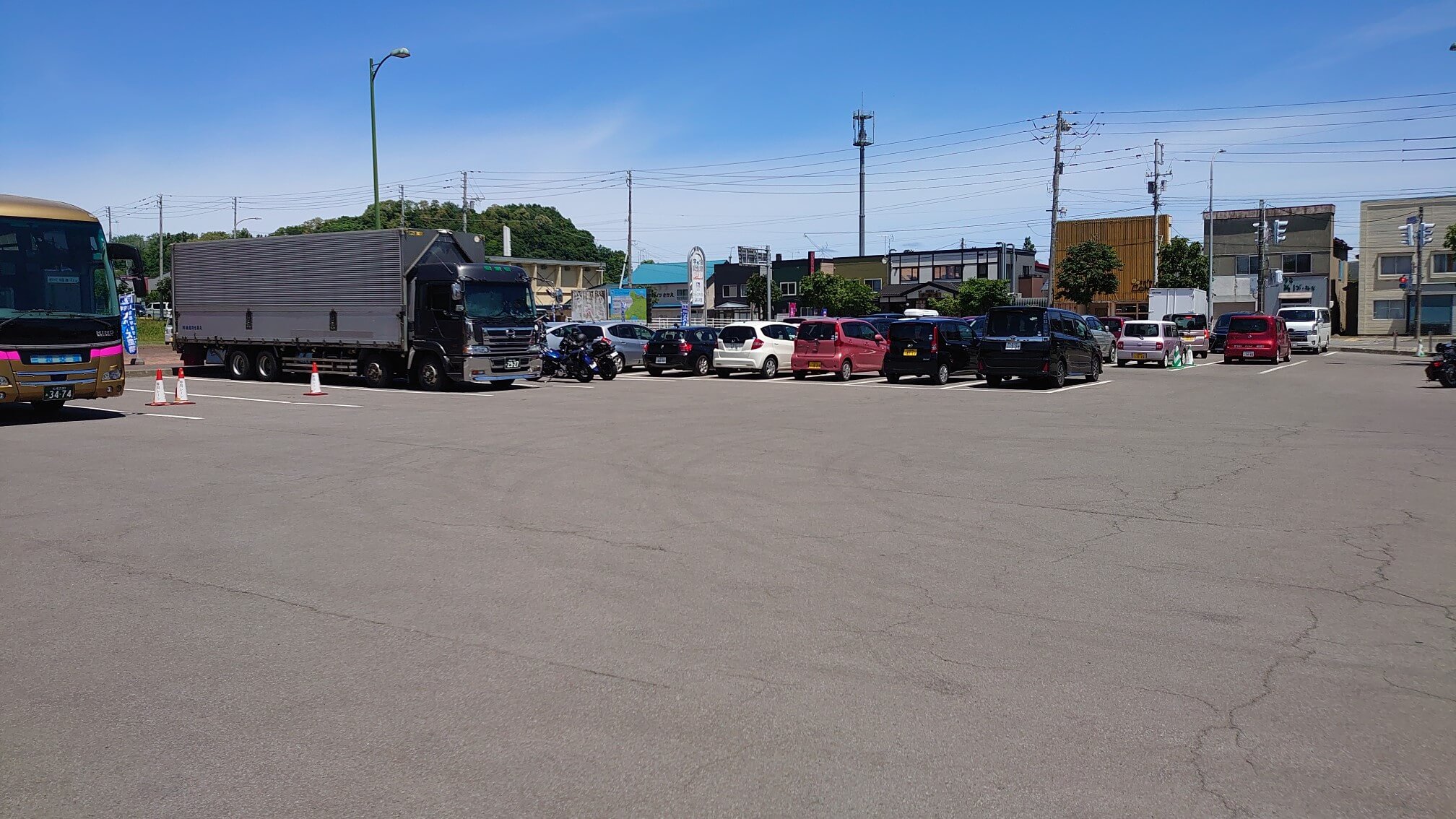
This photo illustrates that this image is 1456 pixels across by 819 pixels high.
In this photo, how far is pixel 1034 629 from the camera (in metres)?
6.08

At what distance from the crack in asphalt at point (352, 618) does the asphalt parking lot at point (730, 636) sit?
39 mm

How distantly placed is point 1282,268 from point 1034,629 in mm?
83617

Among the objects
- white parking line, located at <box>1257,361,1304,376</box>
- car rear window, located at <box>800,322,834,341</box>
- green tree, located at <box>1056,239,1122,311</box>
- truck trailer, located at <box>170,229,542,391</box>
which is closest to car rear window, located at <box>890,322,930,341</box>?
car rear window, located at <box>800,322,834,341</box>

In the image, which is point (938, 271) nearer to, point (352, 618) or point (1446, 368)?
point (1446, 368)

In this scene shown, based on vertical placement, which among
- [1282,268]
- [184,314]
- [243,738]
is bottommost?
[243,738]

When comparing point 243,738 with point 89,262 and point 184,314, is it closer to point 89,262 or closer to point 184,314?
point 89,262

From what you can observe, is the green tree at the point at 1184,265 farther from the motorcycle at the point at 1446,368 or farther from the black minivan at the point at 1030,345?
the black minivan at the point at 1030,345

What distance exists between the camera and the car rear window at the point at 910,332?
2752cm

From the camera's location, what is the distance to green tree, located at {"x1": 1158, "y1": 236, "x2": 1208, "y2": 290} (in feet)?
241

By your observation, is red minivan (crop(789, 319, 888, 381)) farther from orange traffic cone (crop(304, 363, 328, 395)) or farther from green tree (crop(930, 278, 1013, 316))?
green tree (crop(930, 278, 1013, 316))

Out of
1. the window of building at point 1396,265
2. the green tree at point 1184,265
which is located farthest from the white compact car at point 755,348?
the window of building at point 1396,265

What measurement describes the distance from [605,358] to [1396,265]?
66.7 metres

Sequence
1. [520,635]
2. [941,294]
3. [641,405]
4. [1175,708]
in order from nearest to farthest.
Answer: [1175,708] < [520,635] < [641,405] < [941,294]

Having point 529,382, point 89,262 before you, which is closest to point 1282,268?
point 529,382
